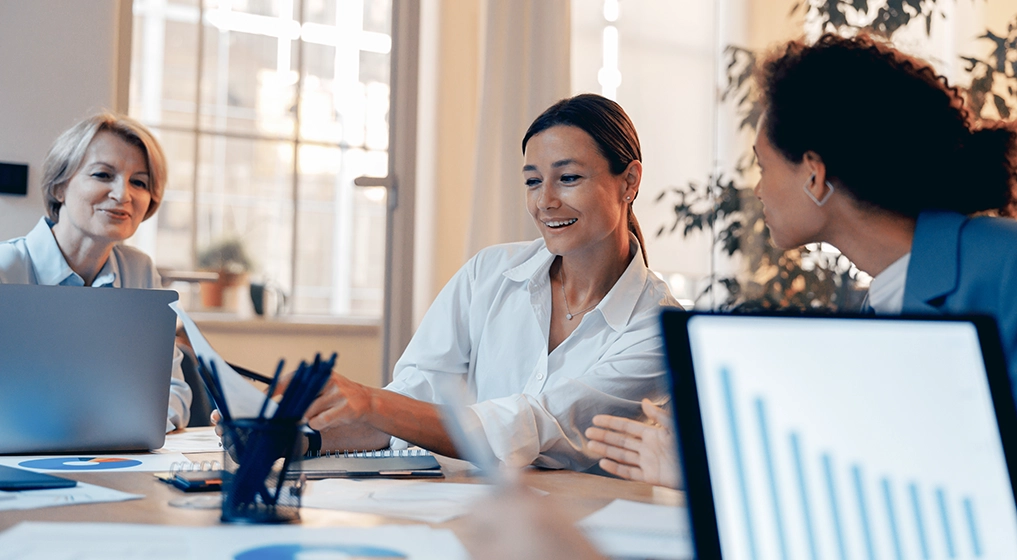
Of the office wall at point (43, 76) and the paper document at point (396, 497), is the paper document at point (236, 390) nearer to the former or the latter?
the paper document at point (396, 497)

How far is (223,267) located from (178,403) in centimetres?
191

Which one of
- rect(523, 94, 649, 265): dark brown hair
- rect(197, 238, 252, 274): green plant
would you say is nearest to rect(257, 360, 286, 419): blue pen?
rect(523, 94, 649, 265): dark brown hair

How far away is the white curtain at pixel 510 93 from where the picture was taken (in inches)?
122

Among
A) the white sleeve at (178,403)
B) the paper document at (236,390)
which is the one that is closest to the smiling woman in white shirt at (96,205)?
the white sleeve at (178,403)

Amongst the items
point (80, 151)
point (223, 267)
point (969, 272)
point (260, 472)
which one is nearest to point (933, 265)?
point (969, 272)

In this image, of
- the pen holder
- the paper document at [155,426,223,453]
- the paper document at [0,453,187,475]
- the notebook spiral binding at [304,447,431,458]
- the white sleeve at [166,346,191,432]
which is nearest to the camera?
the pen holder

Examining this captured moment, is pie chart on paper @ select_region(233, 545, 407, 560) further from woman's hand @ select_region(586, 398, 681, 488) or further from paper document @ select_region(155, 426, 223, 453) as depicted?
paper document @ select_region(155, 426, 223, 453)

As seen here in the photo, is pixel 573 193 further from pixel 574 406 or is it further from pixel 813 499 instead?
pixel 813 499

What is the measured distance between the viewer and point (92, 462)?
116 cm

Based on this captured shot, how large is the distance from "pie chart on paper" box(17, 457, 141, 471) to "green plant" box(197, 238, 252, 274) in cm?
232

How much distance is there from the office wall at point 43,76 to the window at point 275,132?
0.62 m

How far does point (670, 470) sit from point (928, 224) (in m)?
0.45

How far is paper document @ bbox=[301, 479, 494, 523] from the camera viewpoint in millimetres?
874

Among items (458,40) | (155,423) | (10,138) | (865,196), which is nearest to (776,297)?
(458,40)
